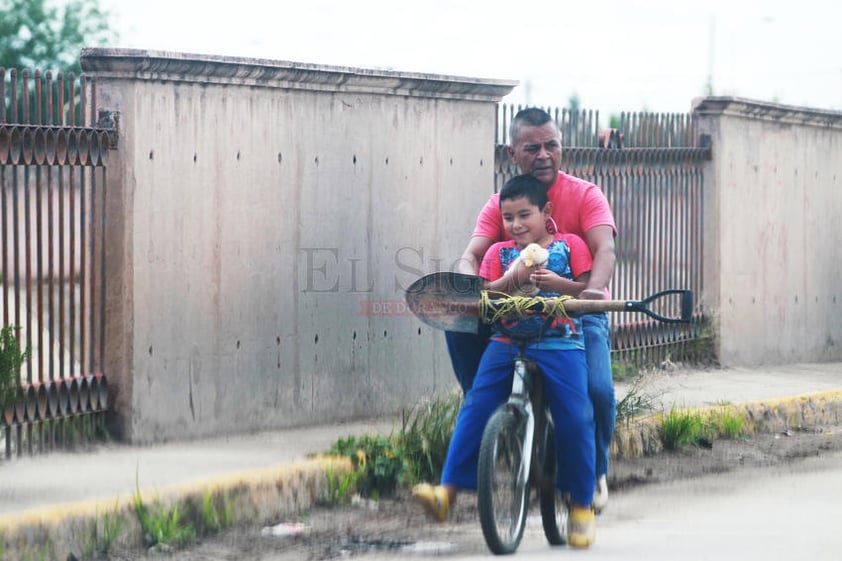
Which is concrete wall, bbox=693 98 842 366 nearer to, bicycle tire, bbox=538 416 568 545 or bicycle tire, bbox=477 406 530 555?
bicycle tire, bbox=538 416 568 545

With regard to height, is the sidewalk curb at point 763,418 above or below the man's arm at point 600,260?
below

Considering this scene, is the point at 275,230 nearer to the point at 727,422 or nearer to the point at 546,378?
the point at 546,378

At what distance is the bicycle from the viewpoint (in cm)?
509

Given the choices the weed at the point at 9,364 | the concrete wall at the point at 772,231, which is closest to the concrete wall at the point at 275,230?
the weed at the point at 9,364

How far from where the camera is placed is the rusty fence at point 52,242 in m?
6.64

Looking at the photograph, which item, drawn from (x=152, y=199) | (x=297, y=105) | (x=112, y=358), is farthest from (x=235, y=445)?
(x=297, y=105)

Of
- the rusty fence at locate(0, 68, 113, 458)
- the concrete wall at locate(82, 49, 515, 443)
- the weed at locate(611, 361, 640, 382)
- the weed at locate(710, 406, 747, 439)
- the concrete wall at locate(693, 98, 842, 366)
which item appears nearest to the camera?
the rusty fence at locate(0, 68, 113, 458)

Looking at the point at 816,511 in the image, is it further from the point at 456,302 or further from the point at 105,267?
the point at 105,267

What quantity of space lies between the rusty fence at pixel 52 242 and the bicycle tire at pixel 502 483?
2550mm

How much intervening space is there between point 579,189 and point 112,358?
2.92 meters

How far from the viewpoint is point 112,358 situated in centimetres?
721

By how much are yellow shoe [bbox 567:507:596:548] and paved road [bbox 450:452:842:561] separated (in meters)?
0.06

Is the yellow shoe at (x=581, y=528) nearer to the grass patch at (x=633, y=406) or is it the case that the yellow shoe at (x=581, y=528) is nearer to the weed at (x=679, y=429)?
the grass patch at (x=633, y=406)

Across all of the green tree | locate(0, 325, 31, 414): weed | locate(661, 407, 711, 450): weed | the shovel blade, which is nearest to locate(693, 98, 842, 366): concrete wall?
locate(661, 407, 711, 450): weed
